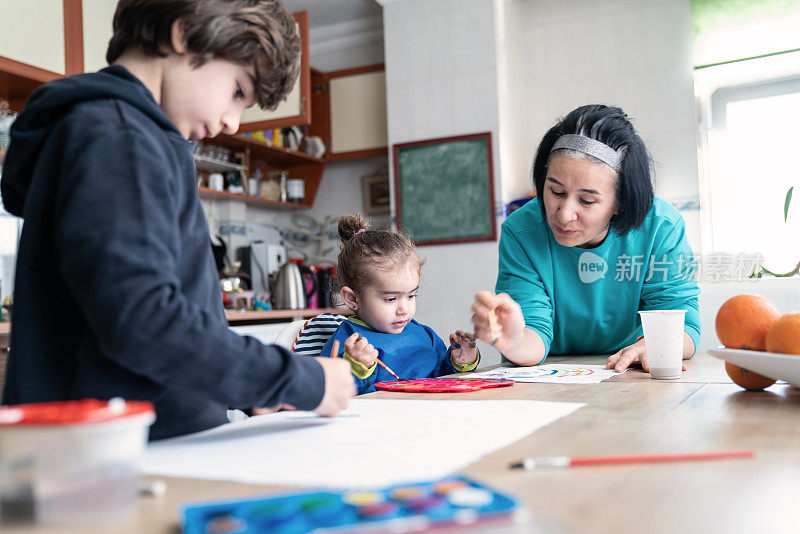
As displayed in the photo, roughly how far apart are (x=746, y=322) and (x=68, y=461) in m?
0.92

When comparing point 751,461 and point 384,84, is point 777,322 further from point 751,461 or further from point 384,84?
point 384,84

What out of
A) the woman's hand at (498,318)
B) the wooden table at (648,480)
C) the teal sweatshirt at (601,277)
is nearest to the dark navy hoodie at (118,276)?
the wooden table at (648,480)

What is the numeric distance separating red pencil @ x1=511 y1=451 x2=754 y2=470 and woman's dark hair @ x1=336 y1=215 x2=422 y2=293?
121 cm

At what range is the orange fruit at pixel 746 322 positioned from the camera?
997mm

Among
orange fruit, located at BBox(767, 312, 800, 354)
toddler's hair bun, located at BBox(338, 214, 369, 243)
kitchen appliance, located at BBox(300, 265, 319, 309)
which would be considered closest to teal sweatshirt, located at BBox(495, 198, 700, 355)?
toddler's hair bun, located at BBox(338, 214, 369, 243)

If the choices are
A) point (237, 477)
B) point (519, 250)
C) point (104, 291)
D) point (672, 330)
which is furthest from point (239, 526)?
point (519, 250)

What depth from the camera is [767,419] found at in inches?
31.8

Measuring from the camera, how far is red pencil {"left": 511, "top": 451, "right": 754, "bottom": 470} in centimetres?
59

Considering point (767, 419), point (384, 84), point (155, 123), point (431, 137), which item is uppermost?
A: point (384, 84)

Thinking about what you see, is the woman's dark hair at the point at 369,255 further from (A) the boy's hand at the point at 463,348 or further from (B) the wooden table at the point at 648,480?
(B) the wooden table at the point at 648,480

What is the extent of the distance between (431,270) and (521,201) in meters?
0.69

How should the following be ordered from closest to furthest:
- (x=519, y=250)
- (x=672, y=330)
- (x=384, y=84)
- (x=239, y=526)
Answer: (x=239, y=526), (x=672, y=330), (x=519, y=250), (x=384, y=84)

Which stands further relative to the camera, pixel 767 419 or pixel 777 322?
pixel 777 322

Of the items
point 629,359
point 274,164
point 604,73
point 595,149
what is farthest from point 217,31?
point 274,164
